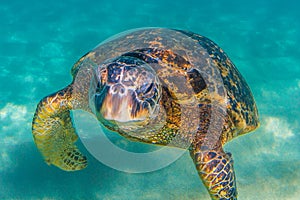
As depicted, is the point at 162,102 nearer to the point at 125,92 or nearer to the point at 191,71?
the point at 191,71

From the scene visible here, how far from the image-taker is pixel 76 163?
4.91 m

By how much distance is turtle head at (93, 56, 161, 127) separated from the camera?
2.76 meters

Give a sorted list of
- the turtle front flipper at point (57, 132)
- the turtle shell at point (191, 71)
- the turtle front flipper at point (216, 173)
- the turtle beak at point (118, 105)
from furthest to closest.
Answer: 1. the turtle front flipper at point (57, 132)
2. the turtle shell at point (191, 71)
3. the turtle front flipper at point (216, 173)
4. the turtle beak at point (118, 105)

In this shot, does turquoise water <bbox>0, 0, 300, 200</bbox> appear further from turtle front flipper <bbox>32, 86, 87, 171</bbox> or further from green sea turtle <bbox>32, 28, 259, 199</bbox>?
green sea turtle <bbox>32, 28, 259, 199</bbox>

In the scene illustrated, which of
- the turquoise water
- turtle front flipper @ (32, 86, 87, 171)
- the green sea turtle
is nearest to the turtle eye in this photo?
A: the green sea turtle

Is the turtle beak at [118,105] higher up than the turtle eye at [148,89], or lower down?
lower down

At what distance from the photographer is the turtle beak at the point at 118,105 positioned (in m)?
2.73

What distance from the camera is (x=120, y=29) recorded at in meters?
12.2

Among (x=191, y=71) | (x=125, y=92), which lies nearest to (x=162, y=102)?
(x=191, y=71)

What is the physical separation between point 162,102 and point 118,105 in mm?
972

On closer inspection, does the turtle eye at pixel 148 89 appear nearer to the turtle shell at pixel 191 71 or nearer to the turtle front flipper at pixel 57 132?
the turtle shell at pixel 191 71

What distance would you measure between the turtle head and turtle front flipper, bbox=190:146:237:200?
3.24 feet

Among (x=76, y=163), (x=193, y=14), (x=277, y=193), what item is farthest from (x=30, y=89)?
(x=193, y=14)

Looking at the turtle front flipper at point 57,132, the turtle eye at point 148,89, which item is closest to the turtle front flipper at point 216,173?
the turtle eye at point 148,89
